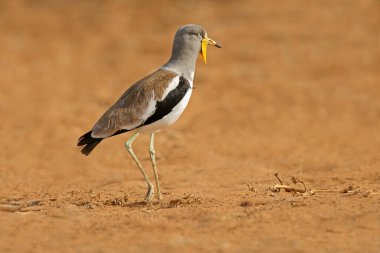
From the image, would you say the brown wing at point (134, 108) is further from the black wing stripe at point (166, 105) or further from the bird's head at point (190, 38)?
the bird's head at point (190, 38)

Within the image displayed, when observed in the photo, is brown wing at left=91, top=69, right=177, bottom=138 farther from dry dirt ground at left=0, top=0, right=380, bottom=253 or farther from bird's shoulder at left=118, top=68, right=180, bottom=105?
dry dirt ground at left=0, top=0, right=380, bottom=253

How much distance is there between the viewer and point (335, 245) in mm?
5363

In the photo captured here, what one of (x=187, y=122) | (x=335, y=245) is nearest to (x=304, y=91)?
(x=187, y=122)

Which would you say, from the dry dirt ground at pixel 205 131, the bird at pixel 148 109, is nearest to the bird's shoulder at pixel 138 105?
the bird at pixel 148 109

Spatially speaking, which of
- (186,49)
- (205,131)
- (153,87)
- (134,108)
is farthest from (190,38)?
(205,131)

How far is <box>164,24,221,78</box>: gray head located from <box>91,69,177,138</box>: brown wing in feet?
0.67

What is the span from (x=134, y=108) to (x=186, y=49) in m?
0.87

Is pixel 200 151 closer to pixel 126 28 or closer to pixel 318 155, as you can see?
pixel 318 155

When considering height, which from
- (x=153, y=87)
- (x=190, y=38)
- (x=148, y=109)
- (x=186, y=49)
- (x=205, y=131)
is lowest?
(x=148, y=109)

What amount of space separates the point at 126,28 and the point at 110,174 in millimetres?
8952

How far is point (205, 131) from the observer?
36.4 ft

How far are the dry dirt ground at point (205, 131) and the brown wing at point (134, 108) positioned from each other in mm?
736

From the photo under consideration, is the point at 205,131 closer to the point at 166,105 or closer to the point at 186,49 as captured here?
the point at 186,49

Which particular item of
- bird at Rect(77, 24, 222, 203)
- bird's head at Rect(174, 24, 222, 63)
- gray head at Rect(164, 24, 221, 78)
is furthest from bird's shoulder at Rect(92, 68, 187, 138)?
bird's head at Rect(174, 24, 222, 63)
